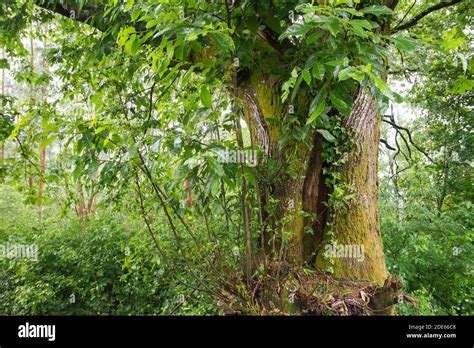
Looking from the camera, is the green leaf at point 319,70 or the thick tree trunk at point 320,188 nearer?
the green leaf at point 319,70

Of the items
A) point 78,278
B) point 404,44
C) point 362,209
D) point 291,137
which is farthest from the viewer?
point 78,278

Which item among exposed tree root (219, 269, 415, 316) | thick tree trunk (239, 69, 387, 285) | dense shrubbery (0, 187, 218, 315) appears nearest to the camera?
exposed tree root (219, 269, 415, 316)

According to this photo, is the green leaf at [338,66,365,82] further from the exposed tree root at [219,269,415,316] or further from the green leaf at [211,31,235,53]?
the exposed tree root at [219,269,415,316]

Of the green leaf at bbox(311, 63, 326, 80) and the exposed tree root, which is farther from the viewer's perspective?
the exposed tree root

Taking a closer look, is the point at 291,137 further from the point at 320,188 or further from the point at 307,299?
the point at 307,299

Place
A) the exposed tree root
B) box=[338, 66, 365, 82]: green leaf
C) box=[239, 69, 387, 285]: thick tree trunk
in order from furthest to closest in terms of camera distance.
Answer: box=[239, 69, 387, 285]: thick tree trunk → the exposed tree root → box=[338, 66, 365, 82]: green leaf

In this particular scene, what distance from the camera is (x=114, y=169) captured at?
1.34 meters

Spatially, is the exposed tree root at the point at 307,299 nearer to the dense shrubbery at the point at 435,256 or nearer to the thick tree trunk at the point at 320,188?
the thick tree trunk at the point at 320,188

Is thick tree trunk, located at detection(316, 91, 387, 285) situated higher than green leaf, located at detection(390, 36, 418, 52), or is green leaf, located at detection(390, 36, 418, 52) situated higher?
green leaf, located at detection(390, 36, 418, 52)

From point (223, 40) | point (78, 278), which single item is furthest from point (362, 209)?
point (78, 278)

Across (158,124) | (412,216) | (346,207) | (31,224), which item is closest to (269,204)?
(346,207)

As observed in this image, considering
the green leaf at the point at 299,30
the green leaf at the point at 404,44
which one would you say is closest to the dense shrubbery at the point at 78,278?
the green leaf at the point at 299,30

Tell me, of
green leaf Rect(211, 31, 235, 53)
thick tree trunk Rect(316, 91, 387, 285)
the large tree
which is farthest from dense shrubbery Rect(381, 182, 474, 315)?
green leaf Rect(211, 31, 235, 53)
